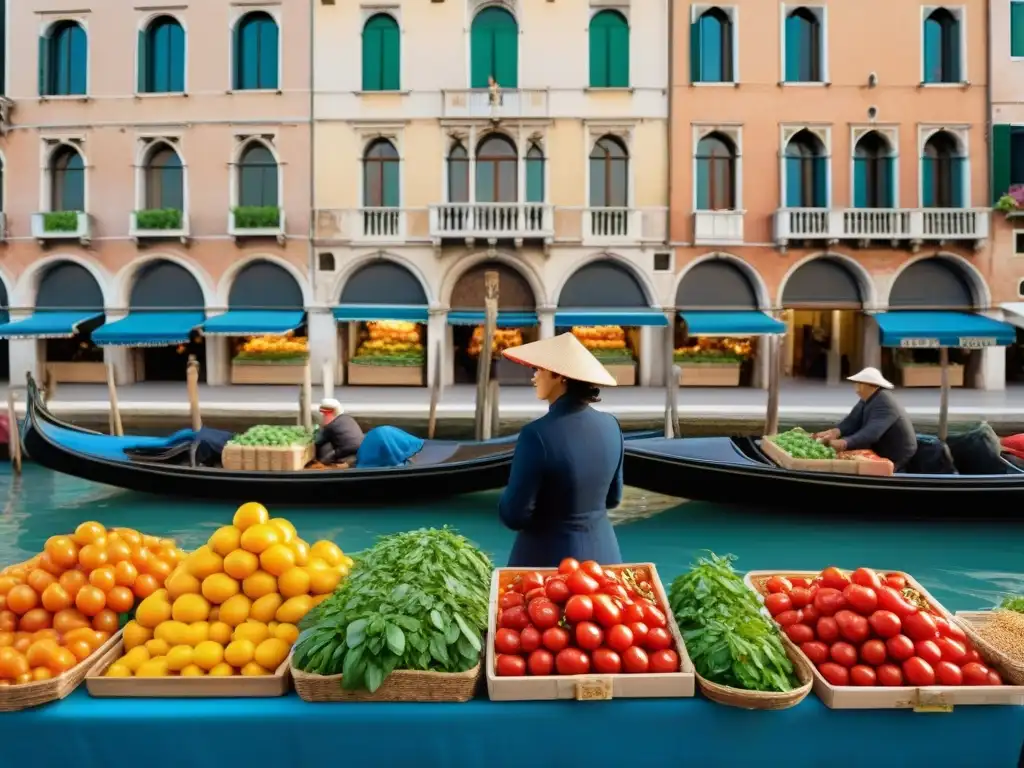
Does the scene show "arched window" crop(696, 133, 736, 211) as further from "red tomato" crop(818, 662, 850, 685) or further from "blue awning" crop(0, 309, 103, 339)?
"red tomato" crop(818, 662, 850, 685)

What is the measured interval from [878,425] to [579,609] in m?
4.78

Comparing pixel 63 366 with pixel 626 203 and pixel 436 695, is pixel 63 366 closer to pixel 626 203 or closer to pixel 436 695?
pixel 626 203

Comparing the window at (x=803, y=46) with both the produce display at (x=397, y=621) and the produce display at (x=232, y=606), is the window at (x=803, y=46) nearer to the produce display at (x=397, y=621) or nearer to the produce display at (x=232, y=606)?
the produce display at (x=397, y=621)

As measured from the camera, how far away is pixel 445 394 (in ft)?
47.0

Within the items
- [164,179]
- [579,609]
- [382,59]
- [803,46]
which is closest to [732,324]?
[803,46]

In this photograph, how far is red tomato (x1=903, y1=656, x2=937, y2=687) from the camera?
2098 millimetres

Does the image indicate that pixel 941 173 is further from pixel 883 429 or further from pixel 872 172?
pixel 883 429

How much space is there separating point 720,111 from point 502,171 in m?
4.25

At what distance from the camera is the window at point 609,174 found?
1533cm

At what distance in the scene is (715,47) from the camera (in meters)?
15.3

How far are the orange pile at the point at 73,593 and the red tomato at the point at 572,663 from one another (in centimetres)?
134

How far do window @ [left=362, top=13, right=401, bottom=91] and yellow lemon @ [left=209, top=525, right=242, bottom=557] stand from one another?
14.3m

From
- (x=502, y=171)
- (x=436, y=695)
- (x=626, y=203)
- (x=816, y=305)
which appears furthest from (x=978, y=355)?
(x=436, y=695)

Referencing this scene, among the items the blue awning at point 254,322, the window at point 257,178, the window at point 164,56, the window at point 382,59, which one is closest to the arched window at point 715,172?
the window at point 382,59
